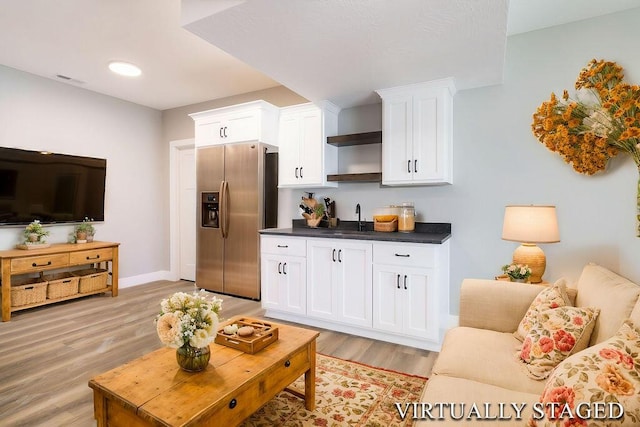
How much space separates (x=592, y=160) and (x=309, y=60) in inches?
92.7

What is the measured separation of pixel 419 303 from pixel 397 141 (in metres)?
1.51

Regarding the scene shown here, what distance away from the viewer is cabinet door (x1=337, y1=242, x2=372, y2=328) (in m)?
3.00

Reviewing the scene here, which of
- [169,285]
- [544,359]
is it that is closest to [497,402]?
[544,359]

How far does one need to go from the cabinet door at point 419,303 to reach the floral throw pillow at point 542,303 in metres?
0.87

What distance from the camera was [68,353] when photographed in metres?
2.71

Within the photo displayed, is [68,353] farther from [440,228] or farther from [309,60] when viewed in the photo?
[440,228]

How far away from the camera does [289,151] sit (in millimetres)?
3902

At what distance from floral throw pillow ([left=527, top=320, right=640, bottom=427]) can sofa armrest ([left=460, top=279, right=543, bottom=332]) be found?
0.86m

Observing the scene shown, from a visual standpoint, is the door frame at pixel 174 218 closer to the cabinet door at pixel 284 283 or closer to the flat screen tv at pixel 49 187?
the flat screen tv at pixel 49 187

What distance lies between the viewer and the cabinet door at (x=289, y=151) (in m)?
3.85

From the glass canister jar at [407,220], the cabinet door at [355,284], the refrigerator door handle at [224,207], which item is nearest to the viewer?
the cabinet door at [355,284]

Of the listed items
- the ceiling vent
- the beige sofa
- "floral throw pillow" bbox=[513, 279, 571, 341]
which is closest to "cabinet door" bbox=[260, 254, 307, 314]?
the beige sofa

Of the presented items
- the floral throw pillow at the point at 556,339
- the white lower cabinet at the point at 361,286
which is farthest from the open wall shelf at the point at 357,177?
the floral throw pillow at the point at 556,339

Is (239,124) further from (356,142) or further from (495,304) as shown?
(495,304)
